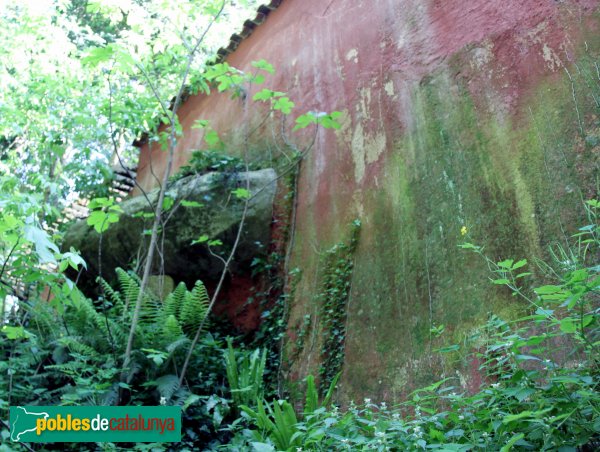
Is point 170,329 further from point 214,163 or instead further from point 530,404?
point 530,404

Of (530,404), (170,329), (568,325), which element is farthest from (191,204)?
(568,325)

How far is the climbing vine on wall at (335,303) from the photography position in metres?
4.11

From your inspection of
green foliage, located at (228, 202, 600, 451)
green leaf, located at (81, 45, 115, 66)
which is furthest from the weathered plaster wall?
green leaf, located at (81, 45, 115, 66)

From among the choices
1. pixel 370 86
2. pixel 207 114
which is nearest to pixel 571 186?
pixel 370 86

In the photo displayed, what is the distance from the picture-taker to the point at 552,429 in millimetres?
1798

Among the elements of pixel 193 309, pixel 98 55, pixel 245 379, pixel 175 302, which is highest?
pixel 98 55

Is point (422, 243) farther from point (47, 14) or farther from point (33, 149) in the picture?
point (47, 14)

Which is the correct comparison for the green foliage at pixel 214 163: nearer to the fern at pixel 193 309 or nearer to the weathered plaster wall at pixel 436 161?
the weathered plaster wall at pixel 436 161

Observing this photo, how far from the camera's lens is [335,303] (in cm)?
432

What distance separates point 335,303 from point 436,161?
4.40 feet

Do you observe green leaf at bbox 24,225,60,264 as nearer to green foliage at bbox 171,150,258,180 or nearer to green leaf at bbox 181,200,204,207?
green leaf at bbox 181,200,204,207

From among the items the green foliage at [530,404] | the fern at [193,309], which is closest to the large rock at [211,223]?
the fern at [193,309]

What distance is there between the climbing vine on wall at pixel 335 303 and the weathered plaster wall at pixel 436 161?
85 mm

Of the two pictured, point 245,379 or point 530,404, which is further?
point 245,379
